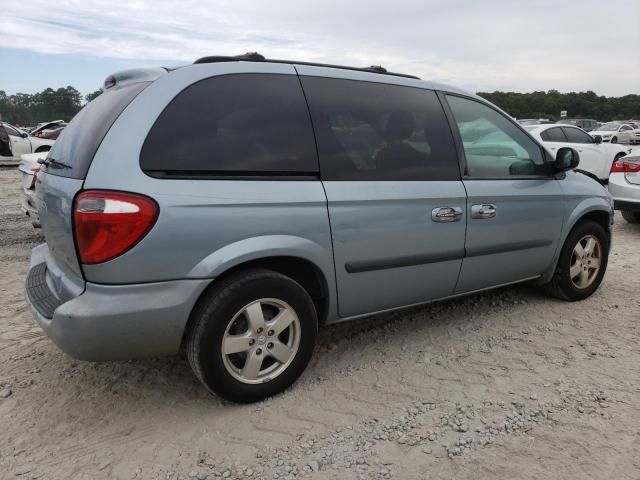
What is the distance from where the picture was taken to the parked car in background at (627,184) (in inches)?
275

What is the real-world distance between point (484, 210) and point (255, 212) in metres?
1.64

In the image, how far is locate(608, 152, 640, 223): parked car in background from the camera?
6.99 m

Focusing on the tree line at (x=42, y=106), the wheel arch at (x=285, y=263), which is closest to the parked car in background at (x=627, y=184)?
the wheel arch at (x=285, y=263)

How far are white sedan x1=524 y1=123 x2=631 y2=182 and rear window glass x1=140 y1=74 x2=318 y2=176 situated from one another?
966 cm

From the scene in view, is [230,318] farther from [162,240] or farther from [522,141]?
[522,141]

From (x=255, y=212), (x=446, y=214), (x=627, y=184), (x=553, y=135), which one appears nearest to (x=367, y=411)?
(x=255, y=212)

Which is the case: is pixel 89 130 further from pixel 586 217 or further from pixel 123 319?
pixel 586 217

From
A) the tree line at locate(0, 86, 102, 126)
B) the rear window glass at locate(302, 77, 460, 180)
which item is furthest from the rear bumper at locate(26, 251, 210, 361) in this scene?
the tree line at locate(0, 86, 102, 126)

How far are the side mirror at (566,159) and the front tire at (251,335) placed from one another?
2284 millimetres

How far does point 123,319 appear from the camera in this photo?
2258 mm

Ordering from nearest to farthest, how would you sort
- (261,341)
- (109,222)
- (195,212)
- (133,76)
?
(109,222), (195,212), (261,341), (133,76)

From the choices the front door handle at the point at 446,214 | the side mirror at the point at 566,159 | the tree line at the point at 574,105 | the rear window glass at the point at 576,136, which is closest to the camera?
the front door handle at the point at 446,214

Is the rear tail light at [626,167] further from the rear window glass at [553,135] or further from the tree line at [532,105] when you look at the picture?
the tree line at [532,105]

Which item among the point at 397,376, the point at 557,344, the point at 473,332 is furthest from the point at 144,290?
the point at 557,344
